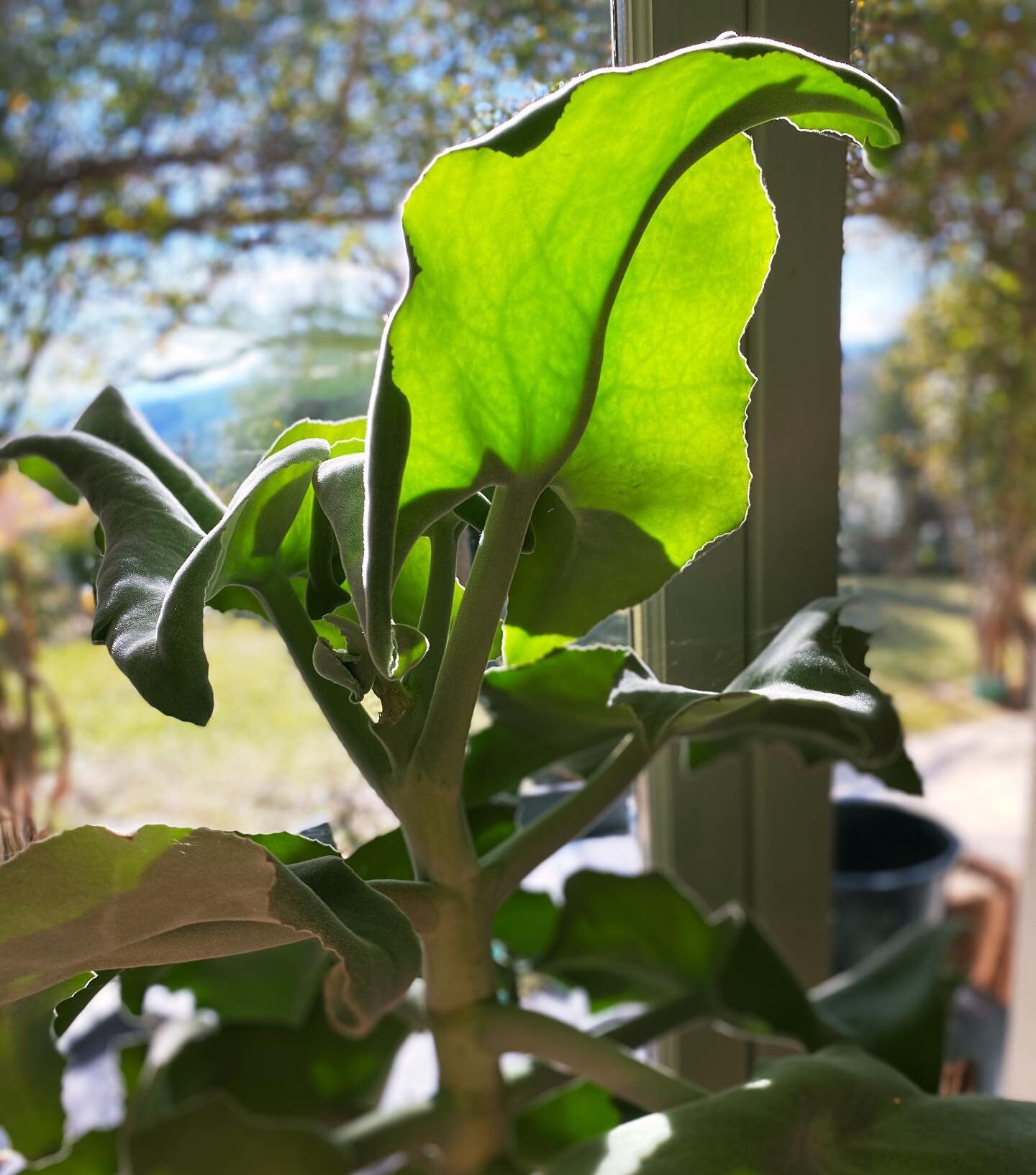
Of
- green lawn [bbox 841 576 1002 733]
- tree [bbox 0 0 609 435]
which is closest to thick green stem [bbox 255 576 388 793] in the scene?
tree [bbox 0 0 609 435]

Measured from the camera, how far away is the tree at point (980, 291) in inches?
41.9

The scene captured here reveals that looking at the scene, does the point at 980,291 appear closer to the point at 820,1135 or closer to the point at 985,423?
the point at 985,423

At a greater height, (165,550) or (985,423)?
(985,423)

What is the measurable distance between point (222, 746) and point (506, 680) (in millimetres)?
406

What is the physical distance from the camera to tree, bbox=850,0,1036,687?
3.49 feet

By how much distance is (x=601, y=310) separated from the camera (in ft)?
0.81

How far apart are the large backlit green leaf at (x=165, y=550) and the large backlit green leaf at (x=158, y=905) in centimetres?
3

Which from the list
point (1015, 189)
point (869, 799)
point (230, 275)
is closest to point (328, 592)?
Answer: point (230, 275)

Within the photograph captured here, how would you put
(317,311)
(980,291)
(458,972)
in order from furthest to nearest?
(980,291) < (317,311) < (458,972)

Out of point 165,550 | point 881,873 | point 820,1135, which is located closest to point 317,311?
point 165,550

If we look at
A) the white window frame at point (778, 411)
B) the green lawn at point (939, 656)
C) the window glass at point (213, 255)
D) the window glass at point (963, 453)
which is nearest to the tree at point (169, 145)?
the window glass at point (213, 255)

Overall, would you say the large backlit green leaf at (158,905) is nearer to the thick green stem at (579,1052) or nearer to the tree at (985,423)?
the thick green stem at (579,1052)

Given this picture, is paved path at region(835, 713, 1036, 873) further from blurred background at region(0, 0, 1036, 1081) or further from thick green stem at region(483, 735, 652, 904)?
thick green stem at region(483, 735, 652, 904)

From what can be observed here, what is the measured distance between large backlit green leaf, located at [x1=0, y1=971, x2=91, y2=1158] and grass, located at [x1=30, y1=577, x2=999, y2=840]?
17 cm
